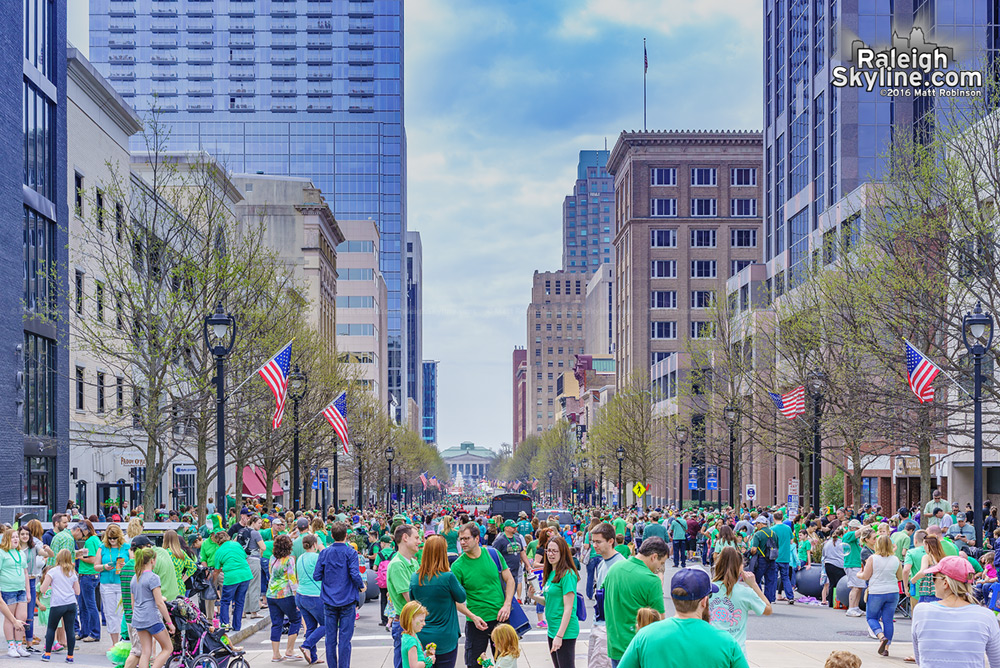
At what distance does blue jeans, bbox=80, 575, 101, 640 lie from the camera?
17641 mm

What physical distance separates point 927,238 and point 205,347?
21.7 meters

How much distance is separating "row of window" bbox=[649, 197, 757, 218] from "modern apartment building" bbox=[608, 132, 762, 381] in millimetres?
107

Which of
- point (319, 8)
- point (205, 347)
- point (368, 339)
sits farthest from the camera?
point (319, 8)

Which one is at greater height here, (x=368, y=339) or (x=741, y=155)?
(x=741, y=155)

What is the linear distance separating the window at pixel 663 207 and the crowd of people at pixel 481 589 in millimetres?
96465

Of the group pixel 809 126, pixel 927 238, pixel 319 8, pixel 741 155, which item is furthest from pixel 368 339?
pixel 927 238

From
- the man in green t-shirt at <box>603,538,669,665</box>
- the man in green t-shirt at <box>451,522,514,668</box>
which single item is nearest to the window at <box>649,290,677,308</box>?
the man in green t-shirt at <box>451,522,514,668</box>

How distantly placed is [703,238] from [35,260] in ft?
298

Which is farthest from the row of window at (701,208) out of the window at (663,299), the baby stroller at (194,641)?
the baby stroller at (194,641)

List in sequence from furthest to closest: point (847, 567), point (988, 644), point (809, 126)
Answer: point (809, 126)
point (847, 567)
point (988, 644)

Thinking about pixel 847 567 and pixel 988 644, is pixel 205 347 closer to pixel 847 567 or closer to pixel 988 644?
pixel 847 567

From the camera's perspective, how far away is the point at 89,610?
1781 cm

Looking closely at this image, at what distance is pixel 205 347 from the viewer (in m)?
36.0

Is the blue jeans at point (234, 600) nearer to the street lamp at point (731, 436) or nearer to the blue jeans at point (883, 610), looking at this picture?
the blue jeans at point (883, 610)
